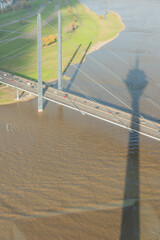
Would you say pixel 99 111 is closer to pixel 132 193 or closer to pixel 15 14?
pixel 132 193

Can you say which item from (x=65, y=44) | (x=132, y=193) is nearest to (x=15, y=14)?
(x=65, y=44)

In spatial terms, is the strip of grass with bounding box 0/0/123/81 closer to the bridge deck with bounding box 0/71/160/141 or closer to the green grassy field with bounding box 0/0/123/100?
the green grassy field with bounding box 0/0/123/100

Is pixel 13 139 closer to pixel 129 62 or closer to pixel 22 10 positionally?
pixel 129 62

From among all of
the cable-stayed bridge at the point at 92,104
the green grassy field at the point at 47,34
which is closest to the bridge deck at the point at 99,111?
the cable-stayed bridge at the point at 92,104

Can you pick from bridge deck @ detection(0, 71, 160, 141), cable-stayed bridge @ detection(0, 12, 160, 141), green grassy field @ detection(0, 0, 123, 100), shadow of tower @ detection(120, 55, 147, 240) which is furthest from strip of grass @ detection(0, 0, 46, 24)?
shadow of tower @ detection(120, 55, 147, 240)

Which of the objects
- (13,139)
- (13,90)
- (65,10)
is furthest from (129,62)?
(65,10)


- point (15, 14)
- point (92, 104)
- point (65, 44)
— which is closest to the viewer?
point (92, 104)
